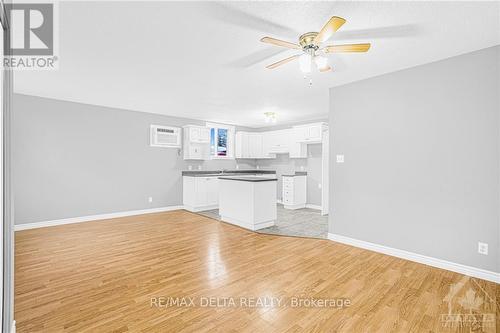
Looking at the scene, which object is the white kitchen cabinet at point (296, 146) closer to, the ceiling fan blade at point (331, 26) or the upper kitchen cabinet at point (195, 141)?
the upper kitchen cabinet at point (195, 141)

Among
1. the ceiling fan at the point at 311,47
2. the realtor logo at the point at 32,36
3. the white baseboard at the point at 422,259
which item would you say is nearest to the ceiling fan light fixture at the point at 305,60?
the ceiling fan at the point at 311,47

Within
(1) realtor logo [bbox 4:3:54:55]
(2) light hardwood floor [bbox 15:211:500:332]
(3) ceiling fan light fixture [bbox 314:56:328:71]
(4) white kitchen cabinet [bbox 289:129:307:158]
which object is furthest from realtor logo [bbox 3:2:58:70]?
(4) white kitchen cabinet [bbox 289:129:307:158]

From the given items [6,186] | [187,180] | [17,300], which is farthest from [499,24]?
[187,180]

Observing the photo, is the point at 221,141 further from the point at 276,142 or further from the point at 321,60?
the point at 321,60

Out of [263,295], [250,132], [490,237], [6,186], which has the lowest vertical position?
[263,295]

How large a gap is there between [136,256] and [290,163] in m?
5.28

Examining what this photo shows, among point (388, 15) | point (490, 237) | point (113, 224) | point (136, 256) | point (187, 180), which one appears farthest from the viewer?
point (187, 180)

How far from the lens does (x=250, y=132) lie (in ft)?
26.4

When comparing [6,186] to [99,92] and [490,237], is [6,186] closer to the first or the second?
[99,92]

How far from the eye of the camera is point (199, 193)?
609 cm

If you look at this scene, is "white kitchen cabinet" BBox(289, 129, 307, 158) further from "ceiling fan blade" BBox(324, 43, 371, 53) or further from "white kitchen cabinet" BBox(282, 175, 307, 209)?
"ceiling fan blade" BBox(324, 43, 371, 53)

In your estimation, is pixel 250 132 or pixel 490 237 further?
pixel 250 132

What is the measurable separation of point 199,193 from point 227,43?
423cm

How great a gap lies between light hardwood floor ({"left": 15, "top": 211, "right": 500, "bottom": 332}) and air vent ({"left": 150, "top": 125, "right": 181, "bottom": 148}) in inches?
A: 109
